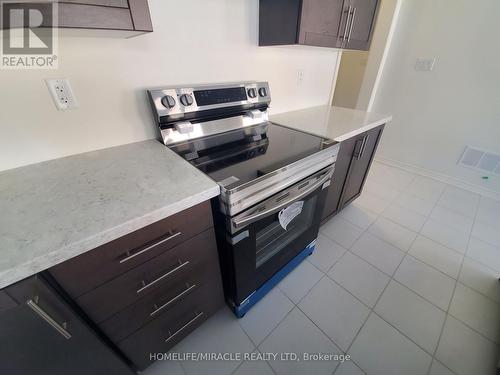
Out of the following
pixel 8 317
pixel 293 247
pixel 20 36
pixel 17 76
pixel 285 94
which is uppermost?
pixel 20 36

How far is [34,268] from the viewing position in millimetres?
465

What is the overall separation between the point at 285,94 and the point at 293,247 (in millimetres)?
1168

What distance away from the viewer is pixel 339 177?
1.47 m

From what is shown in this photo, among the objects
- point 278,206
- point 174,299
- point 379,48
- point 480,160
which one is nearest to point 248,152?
point 278,206

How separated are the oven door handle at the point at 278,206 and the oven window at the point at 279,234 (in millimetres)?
82

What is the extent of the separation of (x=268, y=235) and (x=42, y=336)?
866 millimetres

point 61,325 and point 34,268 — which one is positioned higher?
point 34,268

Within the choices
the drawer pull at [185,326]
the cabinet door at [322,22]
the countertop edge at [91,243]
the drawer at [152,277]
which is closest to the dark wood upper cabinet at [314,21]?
the cabinet door at [322,22]

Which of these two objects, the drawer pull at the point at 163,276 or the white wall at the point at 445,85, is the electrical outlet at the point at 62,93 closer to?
the drawer pull at the point at 163,276

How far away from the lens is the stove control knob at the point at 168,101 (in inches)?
38.2

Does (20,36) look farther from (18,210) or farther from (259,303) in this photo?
(259,303)

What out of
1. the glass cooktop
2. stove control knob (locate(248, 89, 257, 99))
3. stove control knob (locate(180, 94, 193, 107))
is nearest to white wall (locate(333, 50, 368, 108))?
stove control knob (locate(248, 89, 257, 99))

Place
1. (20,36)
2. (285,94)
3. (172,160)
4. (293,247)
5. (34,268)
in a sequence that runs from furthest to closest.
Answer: (285,94), (293,247), (172,160), (20,36), (34,268)

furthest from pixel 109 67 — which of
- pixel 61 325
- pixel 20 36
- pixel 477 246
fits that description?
pixel 477 246
